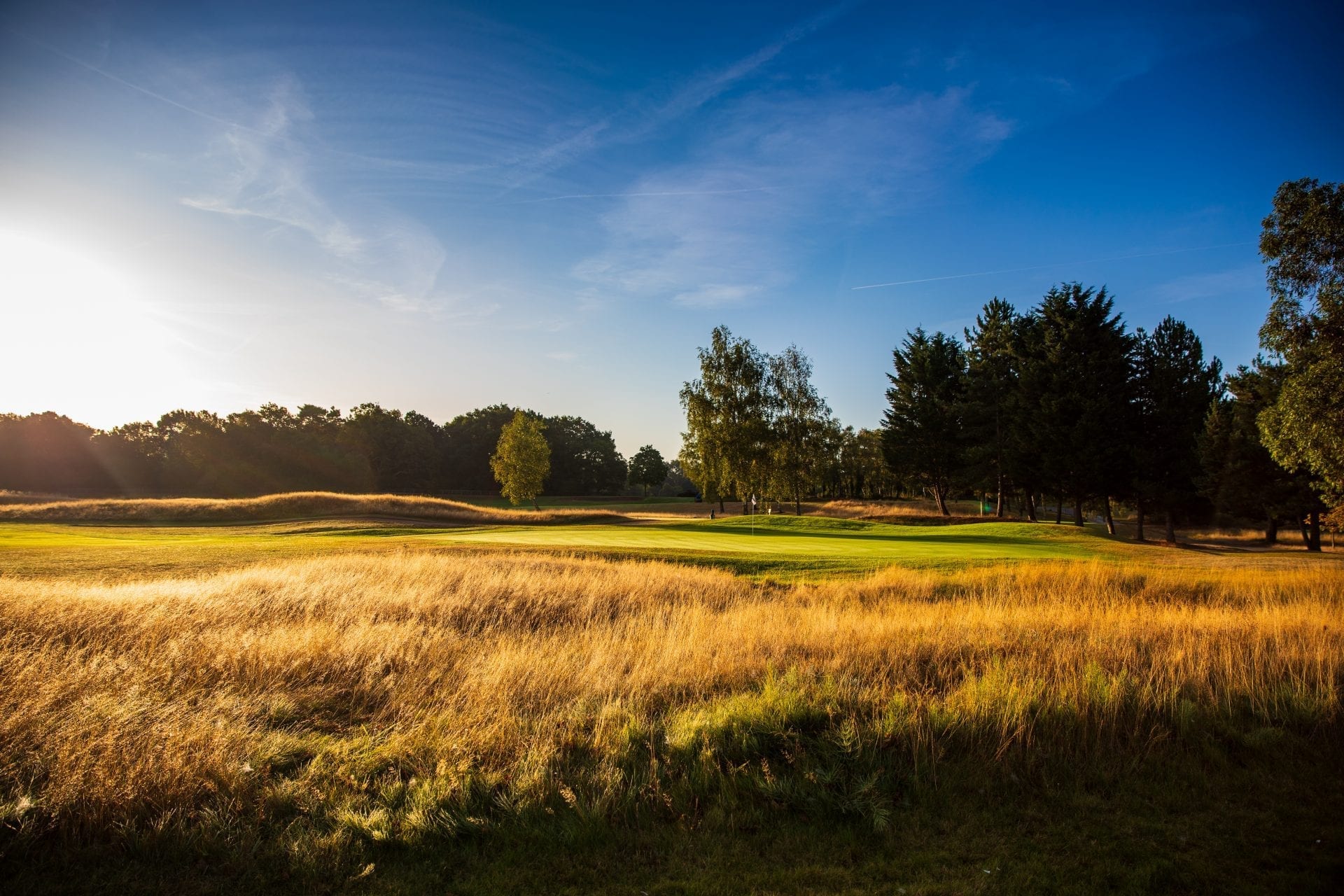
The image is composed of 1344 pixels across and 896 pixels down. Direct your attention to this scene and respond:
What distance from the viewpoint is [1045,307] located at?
1506 inches

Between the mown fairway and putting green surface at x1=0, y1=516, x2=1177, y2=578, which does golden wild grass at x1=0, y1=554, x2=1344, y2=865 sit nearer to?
the mown fairway

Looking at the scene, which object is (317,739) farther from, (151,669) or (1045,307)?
(1045,307)

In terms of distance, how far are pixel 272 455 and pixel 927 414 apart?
2935 inches

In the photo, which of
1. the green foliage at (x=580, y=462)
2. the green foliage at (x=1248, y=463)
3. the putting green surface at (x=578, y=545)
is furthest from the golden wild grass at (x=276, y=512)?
the green foliage at (x=580, y=462)

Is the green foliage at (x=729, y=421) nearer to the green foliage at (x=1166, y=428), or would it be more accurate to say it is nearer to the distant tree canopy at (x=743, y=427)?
the distant tree canopy at (x=743, y=427)

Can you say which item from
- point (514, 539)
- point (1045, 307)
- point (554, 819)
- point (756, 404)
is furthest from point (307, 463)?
point (554, 819)

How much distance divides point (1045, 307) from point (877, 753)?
135ft

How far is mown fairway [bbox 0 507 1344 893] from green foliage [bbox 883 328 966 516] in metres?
38.7

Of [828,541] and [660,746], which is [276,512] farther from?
[660,746]

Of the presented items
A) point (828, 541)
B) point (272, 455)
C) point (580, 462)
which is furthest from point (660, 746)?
point (580, 462)

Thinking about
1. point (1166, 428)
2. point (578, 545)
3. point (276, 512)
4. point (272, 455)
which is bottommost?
point (276, 512)

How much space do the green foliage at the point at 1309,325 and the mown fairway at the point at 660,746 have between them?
11849 millimetres

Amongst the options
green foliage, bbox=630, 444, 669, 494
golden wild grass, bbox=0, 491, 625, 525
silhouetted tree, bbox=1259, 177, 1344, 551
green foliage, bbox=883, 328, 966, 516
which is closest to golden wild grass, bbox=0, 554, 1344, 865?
silhouetted tree, bbox=1259, 177, 1344, 551

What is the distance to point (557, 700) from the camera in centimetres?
648
